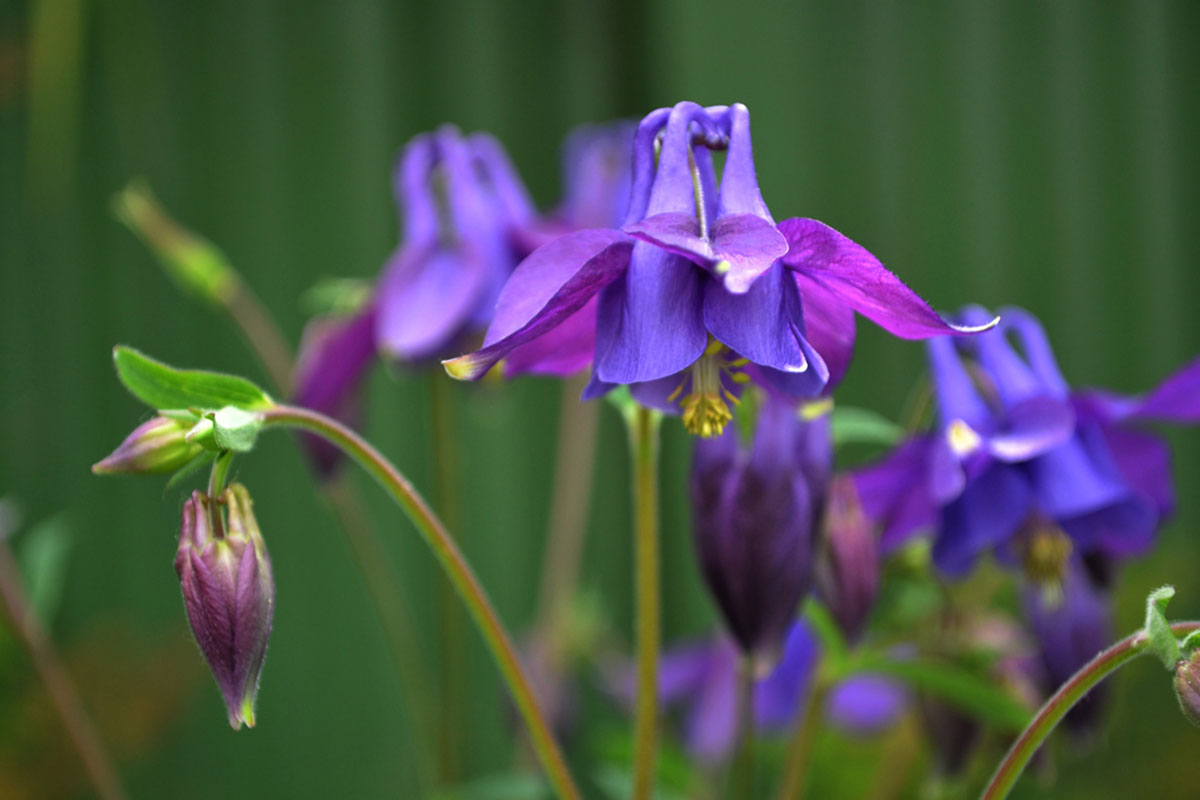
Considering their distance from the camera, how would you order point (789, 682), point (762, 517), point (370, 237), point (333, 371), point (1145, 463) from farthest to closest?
point (370, 237) → point (789, 682) → point (333, 371) → point (1145, 463) → point (762, 517)

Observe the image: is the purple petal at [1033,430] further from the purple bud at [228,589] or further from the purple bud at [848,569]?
the purple bud at [228,589]

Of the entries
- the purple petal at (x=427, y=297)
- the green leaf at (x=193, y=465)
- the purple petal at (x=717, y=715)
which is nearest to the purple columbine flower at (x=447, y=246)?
the purple petal at (x=427, y=297)

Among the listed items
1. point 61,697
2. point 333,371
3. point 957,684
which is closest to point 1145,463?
point 957,684

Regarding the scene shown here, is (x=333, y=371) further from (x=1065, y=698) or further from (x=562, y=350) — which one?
(x=1065, y=698)

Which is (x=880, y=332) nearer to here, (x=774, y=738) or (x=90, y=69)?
(x=774, y=738)

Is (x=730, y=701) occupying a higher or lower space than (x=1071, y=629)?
lower

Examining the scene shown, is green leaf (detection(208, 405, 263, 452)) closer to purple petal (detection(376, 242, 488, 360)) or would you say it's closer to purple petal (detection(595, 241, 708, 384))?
purple petal (detection(595, 241, 708, 384))

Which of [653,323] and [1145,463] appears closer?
[653,323]
